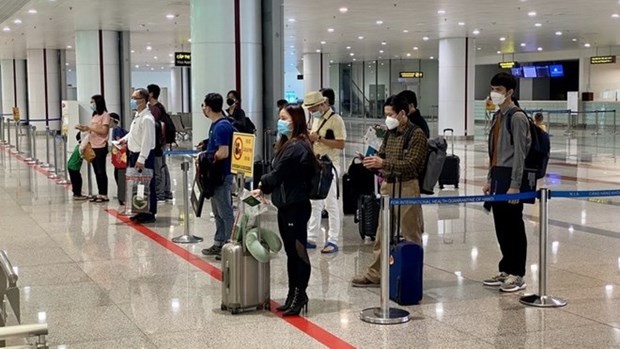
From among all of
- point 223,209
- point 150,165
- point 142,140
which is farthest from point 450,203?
point 150,165

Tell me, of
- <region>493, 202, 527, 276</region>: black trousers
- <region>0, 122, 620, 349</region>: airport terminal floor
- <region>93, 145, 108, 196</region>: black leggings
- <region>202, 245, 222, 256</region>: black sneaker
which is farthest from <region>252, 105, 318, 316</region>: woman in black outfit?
<region>93, 145, 108, 196</region>: black leggings

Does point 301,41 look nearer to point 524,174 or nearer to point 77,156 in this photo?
point 77,156

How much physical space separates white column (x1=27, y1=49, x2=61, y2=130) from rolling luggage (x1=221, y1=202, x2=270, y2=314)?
32.4m

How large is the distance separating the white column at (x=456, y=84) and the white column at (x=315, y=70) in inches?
458

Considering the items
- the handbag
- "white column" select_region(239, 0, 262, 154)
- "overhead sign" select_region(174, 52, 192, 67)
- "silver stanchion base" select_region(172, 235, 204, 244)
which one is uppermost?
"overhead sign" select_region(174, 52, 192, 67)

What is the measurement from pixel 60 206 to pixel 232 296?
7294 millimetres

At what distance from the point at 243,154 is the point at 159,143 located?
533cm

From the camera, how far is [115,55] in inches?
1043

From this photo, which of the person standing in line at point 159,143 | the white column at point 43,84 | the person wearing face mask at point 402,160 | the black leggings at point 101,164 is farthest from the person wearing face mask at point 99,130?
the white column at point 43,84

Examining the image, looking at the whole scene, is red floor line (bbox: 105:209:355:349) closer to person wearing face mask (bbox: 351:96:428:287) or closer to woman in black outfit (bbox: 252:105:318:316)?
woman in black outfit (bbox: 252:105:318:316)

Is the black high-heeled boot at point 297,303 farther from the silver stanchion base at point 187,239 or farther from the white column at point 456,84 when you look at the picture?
the white column at point 456,84

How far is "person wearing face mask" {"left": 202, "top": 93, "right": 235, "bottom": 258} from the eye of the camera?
325 inches

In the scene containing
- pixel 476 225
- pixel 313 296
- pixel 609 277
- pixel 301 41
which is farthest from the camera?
pixel 301 41

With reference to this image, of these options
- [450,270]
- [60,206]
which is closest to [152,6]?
[60,206]
